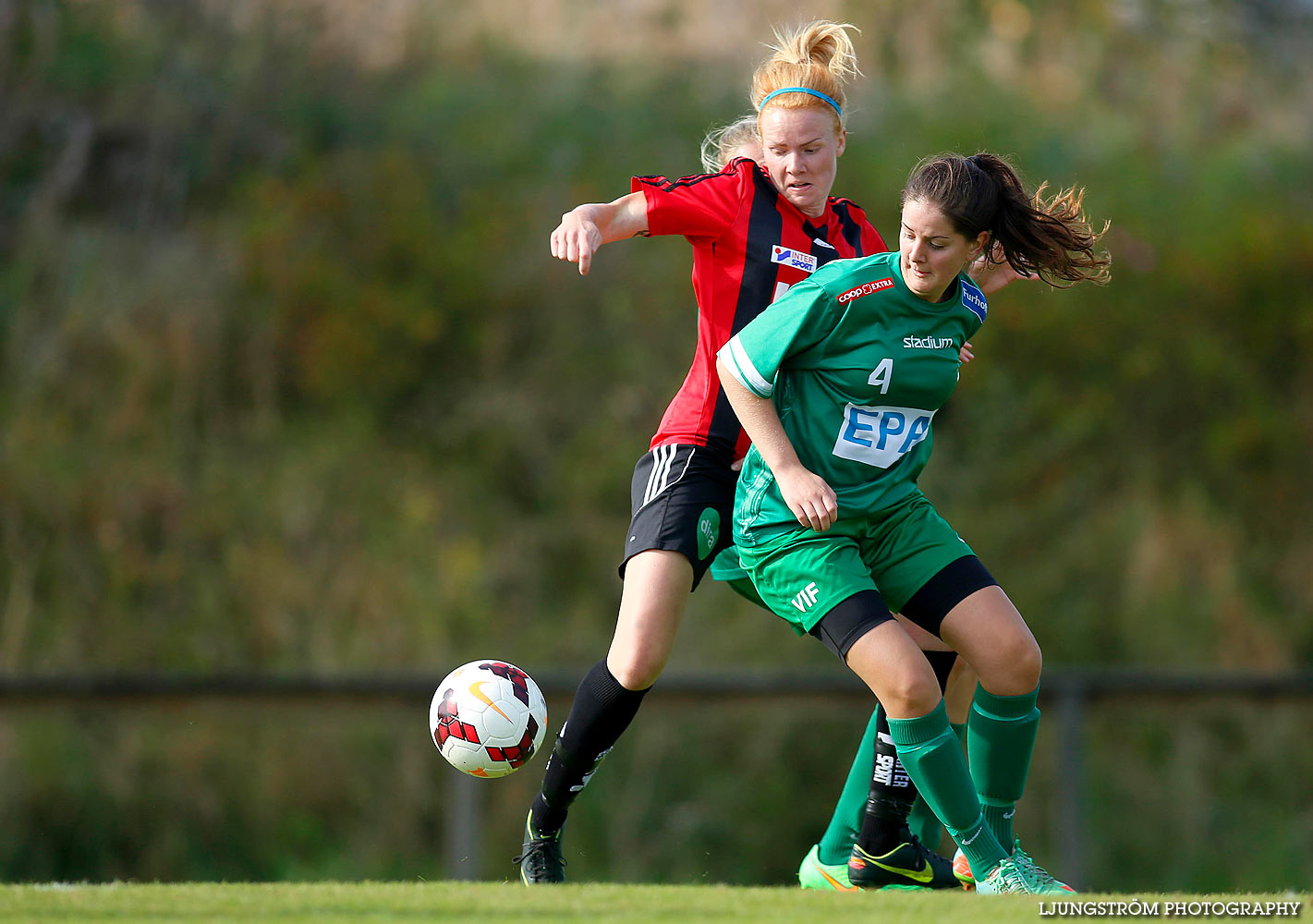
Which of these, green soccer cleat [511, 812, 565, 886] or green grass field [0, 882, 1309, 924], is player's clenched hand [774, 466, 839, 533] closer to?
green grass field [0, 882, 1309, 924]

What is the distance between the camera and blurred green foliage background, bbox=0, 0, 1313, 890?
8047 millimetres

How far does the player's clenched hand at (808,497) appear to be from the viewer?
3.00 meters

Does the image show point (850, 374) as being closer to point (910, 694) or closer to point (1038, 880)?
point (910, 694)

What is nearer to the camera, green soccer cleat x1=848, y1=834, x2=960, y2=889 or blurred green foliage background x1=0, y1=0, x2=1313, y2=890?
green soccer cleat x1=848, y1=834, x2=960, y2=889

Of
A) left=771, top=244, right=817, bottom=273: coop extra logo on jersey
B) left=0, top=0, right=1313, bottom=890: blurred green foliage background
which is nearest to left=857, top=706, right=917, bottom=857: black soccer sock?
left=771, top=244, right=817, bottom=273: coop extra logo on jersey

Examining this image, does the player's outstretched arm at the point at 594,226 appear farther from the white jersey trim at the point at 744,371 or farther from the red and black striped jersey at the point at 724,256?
the white jersey trim at the point at 744,371

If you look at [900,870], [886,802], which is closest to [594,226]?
[886,802]

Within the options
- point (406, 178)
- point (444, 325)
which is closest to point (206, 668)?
point (444, 325)

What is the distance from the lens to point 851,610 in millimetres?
3018

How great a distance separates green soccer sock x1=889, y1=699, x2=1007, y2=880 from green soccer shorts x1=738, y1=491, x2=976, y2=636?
29 centimetres

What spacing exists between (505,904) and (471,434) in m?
6.24

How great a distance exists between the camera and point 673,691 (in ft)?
20.6

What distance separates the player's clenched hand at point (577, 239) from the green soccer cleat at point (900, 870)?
157 cm

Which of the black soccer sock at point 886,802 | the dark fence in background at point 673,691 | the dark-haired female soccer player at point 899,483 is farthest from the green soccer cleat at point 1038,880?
the dark fence in background at point 673,691
